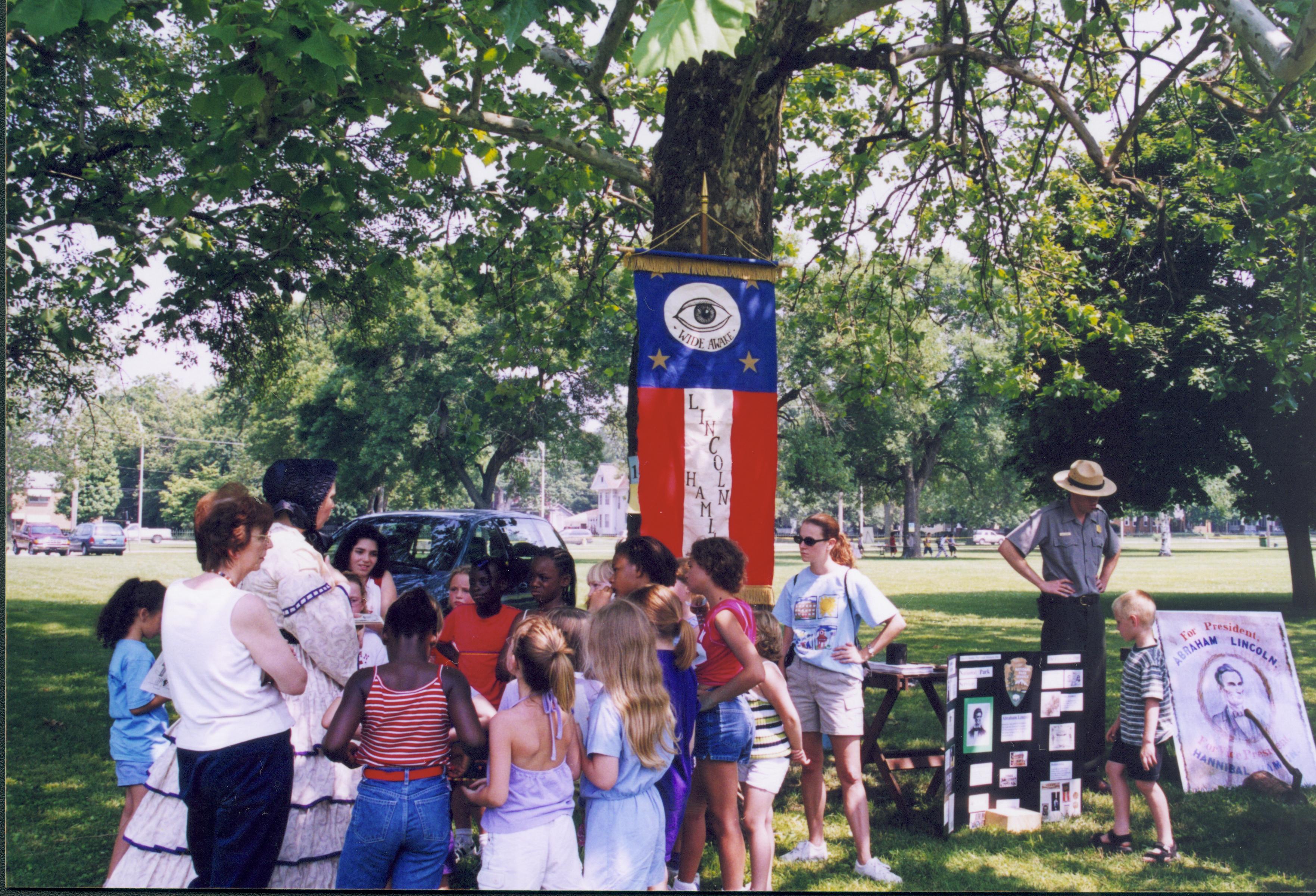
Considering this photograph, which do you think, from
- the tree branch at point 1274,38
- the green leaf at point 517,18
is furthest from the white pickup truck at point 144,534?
the tree branch at point 1274,38

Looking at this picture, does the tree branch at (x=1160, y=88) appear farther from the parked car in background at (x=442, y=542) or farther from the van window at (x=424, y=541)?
the van window at (x=424, y=541)

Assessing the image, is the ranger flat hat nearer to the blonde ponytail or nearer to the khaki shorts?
the khaki shorts

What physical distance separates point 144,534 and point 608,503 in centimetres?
6020

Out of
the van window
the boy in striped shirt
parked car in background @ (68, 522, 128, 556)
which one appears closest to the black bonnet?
the boy in striped shirt

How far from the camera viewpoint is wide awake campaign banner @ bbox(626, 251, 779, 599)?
4871 mm

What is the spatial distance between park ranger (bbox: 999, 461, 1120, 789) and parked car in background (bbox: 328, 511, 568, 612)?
472 centimetres

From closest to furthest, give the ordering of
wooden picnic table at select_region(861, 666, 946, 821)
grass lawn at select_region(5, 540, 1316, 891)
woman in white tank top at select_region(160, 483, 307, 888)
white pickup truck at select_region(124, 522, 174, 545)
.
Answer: woman in white tank top at select_region(160, 483, 307, 888) < grass lawn at select_region(5, 540, 1316, 891) < wooden picnic table at select_region(861, 666, 946, 821) < white pickup truck at select_region(124, 522, 174, 545)

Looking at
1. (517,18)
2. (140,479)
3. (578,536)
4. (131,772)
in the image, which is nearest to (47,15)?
(517,18)

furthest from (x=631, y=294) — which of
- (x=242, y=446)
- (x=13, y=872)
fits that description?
(x=242, y=446)

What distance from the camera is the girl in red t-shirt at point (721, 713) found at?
4109mm

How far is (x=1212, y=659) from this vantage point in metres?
6.16

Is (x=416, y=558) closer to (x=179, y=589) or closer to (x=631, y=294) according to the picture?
(x=631, y=294)

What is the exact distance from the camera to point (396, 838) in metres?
3.23

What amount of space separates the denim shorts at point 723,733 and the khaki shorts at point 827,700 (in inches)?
34.9
